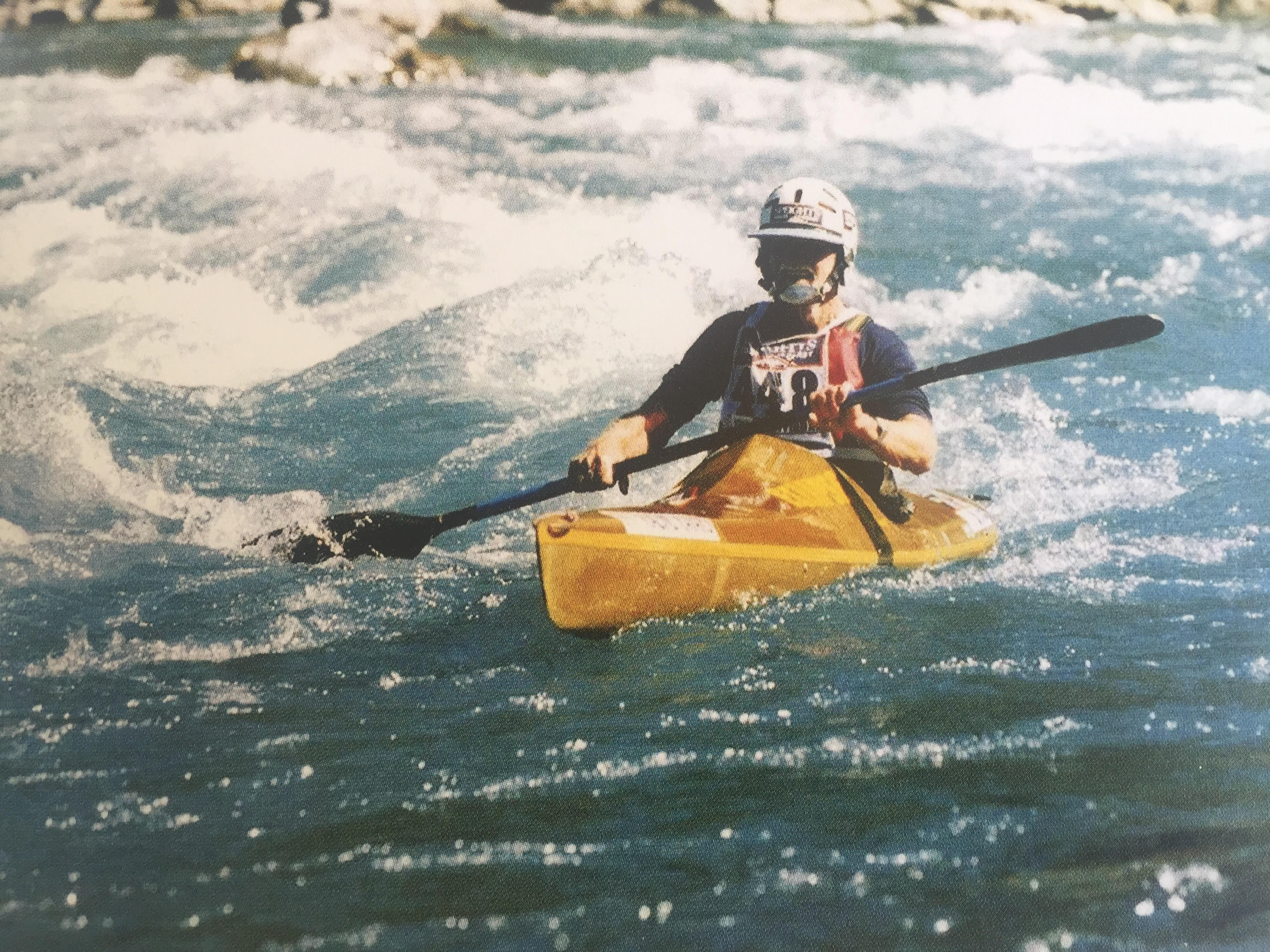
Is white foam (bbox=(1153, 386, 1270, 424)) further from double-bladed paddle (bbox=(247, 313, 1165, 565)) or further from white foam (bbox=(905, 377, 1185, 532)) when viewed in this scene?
double-bladed paddle (bbox=(247, 313, 1165, 565))

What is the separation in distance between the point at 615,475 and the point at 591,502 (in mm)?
578

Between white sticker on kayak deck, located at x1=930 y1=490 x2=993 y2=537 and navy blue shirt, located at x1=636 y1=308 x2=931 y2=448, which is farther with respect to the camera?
white sticker on kayak deck, located at x1=930 y1=490 x2=993 y2=537

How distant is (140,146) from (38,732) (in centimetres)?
170

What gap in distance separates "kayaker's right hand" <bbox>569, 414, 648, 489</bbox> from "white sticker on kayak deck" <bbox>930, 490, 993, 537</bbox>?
2.85 feet

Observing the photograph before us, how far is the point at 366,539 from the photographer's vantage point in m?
2.97

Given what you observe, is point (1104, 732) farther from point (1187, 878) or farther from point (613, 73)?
point (613, 73)

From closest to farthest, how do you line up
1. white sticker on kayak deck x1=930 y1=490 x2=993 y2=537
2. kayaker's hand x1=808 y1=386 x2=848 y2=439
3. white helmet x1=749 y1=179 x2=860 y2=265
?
kayaker's hand x1=808 y1=386 x2=848 y2=439 → white helmet x1=749 y1=179 x2=860 y2=265 → white sticker on kayak deck x1=930 y1=490 x2=993 y2=537

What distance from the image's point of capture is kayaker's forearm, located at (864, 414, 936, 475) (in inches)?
113

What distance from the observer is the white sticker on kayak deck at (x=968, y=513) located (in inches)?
124

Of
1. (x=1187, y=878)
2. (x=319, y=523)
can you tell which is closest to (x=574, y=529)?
(x=319, y=523)

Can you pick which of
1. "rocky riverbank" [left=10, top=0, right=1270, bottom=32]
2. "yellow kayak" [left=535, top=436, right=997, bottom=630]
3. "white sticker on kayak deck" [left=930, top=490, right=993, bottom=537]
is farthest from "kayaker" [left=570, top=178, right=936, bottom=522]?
"rocky riverbank" [left=10, top=0, right=1270, bottom=32]

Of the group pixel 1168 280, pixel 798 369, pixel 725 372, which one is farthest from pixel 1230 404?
pixel 725 372

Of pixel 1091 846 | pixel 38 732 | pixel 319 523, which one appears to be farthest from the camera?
pixel 319 523

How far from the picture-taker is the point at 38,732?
245 cm
